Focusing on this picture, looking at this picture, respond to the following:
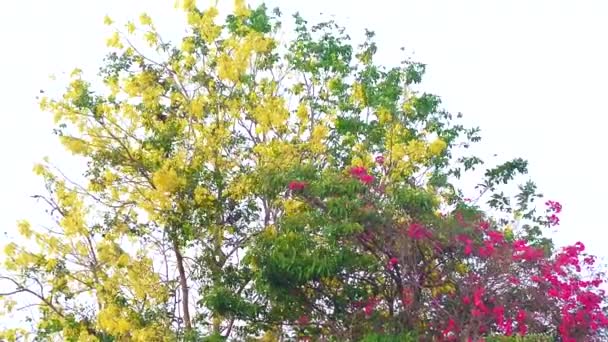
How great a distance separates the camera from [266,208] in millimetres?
10016

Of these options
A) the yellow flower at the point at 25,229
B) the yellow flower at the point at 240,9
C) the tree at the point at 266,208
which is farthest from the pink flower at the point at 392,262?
the yellow flower at the point at 25,229

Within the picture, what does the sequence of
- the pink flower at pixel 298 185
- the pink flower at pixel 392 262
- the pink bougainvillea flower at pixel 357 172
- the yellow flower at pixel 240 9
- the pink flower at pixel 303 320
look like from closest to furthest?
1. the pink flower at pixel 392 262
2. the pink flower at pixel 298 185
3. the pink bougainvillea flower at pixel 357 172
4. the pink flower at pixel 303 320
5. the yellow flower at pixel 240 9

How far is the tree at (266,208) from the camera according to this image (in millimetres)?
8344

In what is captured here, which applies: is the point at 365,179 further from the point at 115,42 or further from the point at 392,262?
the point at 115,42

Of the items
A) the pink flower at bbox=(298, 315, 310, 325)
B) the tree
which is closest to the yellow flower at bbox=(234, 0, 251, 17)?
the tree

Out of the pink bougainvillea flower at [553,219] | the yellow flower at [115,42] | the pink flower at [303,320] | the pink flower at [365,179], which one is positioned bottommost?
the pink flower at [303,320]

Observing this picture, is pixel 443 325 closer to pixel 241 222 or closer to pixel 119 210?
pixel 241 222

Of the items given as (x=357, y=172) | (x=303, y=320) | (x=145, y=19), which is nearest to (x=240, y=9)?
(x=145, y=19)

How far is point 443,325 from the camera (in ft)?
26.8

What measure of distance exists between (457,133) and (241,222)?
7.07ft

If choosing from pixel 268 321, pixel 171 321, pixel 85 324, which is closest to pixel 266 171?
pixel 268 321

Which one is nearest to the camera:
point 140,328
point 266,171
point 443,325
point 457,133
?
point 443,325

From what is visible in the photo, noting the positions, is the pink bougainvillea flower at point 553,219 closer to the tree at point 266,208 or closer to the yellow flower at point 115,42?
the tree at point 266,208

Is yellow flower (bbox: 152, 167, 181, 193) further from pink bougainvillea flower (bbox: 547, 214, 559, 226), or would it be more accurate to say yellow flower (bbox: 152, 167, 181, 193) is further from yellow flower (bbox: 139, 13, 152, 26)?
pink bougainvillea flower (bbox: 547, 214, 559, 226)
